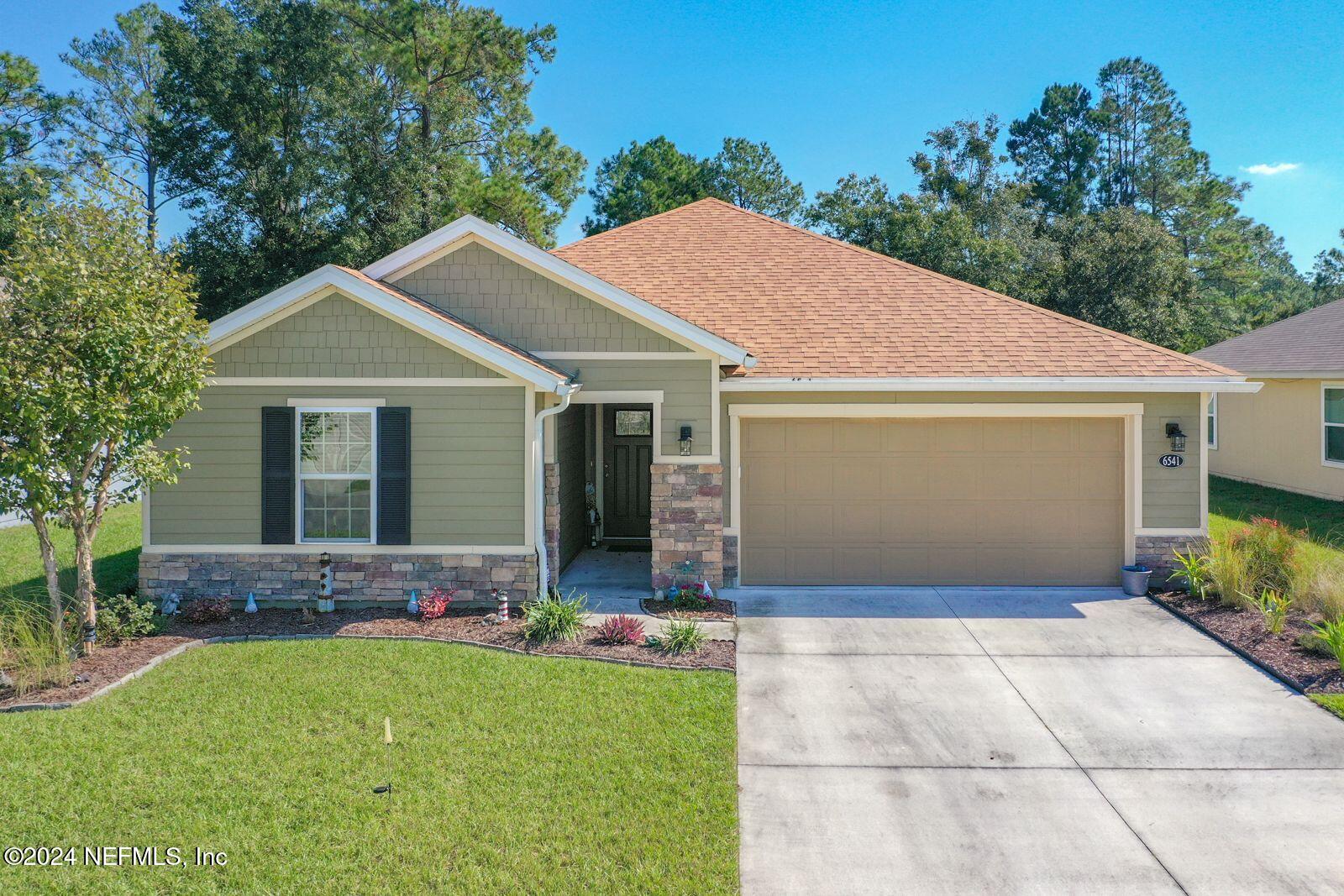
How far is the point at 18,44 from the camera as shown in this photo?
25984 mm

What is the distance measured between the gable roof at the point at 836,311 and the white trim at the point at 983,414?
1.34 feet

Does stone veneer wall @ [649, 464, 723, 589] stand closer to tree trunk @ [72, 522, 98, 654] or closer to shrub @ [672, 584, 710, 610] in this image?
shrub @ [672, 584, 710, 610]

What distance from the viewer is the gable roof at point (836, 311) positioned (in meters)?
10.4

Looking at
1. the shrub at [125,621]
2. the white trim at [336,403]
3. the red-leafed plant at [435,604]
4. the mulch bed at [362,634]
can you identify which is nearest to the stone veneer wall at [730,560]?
the mulch bed at [362,634]

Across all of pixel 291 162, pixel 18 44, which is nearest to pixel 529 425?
pixel 291 162

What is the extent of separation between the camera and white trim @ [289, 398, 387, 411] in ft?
29.4

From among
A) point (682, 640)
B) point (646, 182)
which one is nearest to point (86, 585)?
point (682, 640)

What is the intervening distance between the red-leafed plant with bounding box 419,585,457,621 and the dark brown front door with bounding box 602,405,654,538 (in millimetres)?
4282

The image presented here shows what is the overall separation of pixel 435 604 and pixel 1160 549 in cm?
855

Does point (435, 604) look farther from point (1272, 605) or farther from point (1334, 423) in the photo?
point (1334, 423)

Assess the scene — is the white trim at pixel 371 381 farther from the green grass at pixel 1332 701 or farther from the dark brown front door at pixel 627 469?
the green grass at pixel 1332 701

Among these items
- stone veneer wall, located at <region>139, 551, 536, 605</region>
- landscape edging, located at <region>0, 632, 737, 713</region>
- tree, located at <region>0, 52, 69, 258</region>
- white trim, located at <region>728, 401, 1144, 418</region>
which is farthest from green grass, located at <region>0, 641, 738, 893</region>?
tree, located at <region>0, 52, 69, 258</region>

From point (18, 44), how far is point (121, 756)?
2984 cm

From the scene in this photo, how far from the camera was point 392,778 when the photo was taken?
17.3 ft
